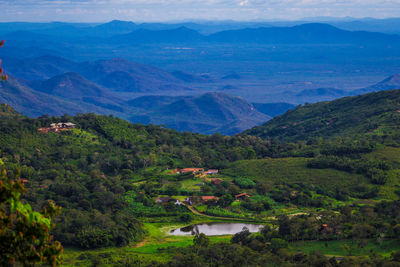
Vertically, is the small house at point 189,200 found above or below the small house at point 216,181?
below

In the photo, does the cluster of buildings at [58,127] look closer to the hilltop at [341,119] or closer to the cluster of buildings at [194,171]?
the cluster of buildings at [194,171]

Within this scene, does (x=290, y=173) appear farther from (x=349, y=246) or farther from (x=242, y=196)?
(x=349, y=246)

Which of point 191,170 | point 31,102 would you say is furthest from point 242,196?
point 31,102

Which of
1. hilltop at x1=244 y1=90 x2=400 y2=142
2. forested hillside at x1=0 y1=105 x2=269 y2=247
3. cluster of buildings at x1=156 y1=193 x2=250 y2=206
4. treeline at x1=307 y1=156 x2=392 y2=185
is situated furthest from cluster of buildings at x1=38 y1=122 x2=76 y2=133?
hilltop at x1=244 y1=90 x2=400 y2=142

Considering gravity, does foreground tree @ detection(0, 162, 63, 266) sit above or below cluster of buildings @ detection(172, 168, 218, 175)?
above

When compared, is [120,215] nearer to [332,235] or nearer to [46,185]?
[46,185]

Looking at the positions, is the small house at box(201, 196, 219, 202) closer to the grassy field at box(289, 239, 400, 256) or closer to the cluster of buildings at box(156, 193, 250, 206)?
the cluster of buildings at box(156, 193, 250, 206)

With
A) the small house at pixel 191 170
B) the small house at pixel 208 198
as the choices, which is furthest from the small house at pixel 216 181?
the small house at pixel 191 170
